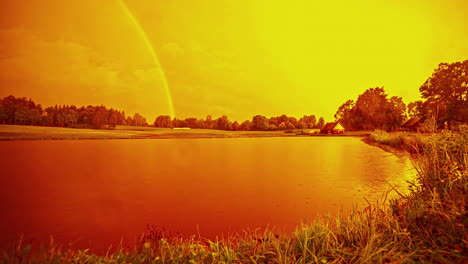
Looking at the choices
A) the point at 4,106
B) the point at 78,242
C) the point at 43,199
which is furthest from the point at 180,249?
the point at 4,106

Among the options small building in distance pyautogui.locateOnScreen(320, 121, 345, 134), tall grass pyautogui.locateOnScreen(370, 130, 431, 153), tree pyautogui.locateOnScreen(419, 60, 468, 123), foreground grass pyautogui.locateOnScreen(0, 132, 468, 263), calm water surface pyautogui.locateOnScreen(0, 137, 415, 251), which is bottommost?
calm water surface pyautogui.locateOnScreen(0, 137, 415, 251)

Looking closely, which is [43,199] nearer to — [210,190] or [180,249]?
[210,190]

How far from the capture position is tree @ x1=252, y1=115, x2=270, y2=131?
87125 millimetres

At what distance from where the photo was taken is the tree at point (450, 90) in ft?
100

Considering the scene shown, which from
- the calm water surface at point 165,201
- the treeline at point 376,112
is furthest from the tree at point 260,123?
the calm water surface at point 165,201

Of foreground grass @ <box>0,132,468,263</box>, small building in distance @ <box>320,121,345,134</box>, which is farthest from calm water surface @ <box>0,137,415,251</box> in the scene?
small building in distance @ <box>320,121,345,134</box>

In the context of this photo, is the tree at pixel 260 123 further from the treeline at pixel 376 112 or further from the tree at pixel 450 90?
the tree at pixel 450 90

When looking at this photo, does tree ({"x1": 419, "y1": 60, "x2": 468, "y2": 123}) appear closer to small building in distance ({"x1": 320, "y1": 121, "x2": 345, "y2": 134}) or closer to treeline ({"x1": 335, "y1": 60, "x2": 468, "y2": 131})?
treeline ({"x1": 335, "y1": 60, "x2": 468, "y2": 131})

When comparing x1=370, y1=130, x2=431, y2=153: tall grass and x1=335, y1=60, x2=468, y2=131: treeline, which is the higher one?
x1=335, y1=60, x2=468, y2=131: treeline

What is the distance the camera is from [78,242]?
17.0 ft

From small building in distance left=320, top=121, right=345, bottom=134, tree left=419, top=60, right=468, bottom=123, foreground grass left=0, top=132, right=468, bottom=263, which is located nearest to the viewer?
foreground grass left=0, top=132, right=468, bottom=263

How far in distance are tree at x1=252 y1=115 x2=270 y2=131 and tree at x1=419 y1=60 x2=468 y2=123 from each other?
55.0 m

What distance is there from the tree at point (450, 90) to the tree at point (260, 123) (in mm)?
55022

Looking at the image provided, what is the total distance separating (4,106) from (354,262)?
4639 cm
